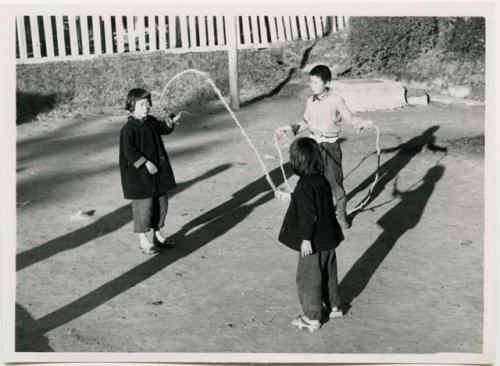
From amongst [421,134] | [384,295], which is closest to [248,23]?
[421,134]

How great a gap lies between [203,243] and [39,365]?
2187mm

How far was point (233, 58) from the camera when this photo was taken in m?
11.3

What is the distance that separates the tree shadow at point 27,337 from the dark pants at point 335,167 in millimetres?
2979

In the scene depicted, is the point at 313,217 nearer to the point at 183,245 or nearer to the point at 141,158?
the point at 141,158

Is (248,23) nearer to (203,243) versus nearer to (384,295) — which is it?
(203,243)

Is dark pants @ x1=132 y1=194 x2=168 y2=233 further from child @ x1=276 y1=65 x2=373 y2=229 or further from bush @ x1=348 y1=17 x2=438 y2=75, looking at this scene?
bush @ x1=348 y1=17 x2=438 y2=75

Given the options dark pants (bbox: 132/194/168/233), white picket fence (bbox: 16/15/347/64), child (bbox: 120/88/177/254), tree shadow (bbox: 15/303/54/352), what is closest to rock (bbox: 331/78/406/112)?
white picket fence (bbox: 16/15/347/64)

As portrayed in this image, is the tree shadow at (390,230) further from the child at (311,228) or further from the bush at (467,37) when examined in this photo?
the bush at (467,37)

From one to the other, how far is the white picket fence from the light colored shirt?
6.90 m

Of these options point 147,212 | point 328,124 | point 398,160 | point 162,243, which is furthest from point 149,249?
point 398,160

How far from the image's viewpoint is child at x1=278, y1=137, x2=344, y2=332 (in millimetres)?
4621

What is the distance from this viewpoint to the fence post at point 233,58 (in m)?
11.0

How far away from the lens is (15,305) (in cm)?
525
